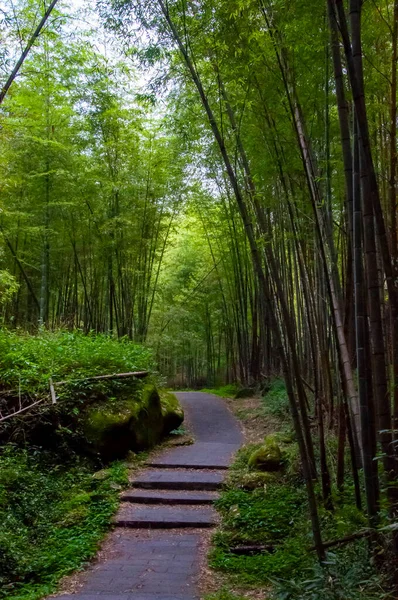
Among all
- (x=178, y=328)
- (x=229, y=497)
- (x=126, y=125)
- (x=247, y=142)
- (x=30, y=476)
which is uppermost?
(x=126, y=125)

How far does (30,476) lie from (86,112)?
18.9 feet

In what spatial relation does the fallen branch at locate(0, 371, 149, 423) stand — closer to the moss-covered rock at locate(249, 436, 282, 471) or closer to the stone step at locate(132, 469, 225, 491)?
the stone step at locate(132, 469, 225, 491)

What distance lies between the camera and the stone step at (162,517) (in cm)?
370

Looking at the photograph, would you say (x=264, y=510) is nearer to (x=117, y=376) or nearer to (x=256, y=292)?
(x=117, y=376)

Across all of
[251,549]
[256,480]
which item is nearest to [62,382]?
Result: [256,480]

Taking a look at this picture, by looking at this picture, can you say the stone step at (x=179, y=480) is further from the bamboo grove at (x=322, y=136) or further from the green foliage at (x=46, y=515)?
the bamboo grove at (x=322, y=136)

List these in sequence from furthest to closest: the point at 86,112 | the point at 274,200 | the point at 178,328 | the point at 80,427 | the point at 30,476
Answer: the point at 178,328 < the point at 86,112 < the point at 80,427 < the point at 274,200 < the point at 30,476

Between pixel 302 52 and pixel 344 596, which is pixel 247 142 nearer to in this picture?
pixel 302 52

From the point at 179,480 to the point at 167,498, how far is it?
0.38 m

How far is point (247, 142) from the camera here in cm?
398

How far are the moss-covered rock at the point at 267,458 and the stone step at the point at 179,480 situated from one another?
0.37m

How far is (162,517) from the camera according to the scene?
381cm

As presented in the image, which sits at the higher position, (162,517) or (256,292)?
(256,292)

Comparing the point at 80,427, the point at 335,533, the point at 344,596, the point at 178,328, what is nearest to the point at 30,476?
the point at 80,427
